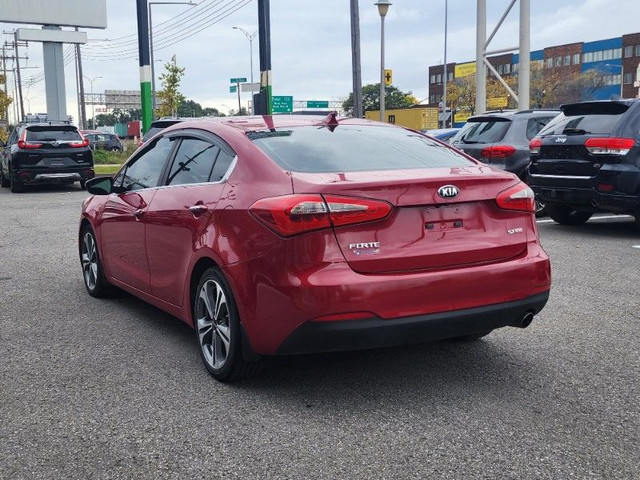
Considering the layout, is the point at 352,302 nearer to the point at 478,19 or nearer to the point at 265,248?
the point at 265,248

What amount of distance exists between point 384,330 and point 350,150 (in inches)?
47.9

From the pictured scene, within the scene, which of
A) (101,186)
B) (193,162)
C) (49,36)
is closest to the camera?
(193,162)

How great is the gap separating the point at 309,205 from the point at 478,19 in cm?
1840

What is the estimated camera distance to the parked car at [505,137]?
11.9 metres

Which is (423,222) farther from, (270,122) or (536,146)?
(536,146)

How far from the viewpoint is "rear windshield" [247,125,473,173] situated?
445 cm

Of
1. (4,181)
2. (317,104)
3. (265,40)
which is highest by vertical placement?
(265,40)

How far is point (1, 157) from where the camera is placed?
74.7 feet

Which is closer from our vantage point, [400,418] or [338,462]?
[338,462]

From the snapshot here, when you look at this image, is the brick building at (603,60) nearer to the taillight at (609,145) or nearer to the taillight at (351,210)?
the taillight at (609,145)

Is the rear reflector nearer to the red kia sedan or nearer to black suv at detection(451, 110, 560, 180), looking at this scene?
the red kia sedan

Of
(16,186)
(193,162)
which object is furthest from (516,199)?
(16,186)

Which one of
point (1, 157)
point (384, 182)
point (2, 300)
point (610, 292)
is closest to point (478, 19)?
point (1, 157)

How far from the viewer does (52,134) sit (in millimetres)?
20281
